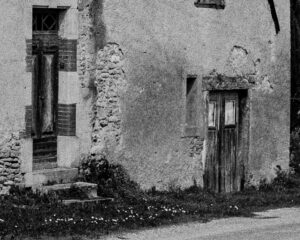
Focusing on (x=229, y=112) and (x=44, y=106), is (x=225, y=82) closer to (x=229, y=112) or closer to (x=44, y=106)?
(x=229, y=112)

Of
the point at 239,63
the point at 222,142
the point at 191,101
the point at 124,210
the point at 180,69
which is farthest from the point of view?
the point at 239,63

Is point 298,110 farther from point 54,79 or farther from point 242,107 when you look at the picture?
point 54,79

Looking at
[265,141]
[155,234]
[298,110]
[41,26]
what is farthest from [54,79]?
[298,110]

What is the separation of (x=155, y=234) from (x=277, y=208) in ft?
12.9

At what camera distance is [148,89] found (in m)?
18.3

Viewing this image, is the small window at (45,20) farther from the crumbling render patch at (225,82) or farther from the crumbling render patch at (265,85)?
the crumbling render patch at (265,85)

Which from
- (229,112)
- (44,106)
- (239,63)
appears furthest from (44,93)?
(239,63)

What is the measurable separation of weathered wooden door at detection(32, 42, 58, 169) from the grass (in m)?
0.92

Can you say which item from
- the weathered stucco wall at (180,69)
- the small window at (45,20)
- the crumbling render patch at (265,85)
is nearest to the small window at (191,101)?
the weathered stucco wall at (180,69)

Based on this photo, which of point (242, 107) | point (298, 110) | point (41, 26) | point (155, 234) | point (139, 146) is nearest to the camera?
point (155, 234)

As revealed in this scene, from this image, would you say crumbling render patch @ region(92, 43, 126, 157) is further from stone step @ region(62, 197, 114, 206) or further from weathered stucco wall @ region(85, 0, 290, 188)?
stone step @ region(62, 197, 114, 206)

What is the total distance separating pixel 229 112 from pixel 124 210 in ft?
16.7

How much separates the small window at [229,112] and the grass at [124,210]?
1.56m

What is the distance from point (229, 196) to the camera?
1898 cm
